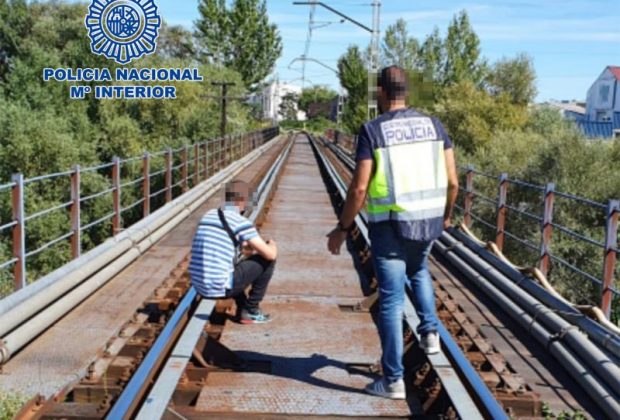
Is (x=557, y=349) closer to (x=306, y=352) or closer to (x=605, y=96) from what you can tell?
(x=306, y=352)

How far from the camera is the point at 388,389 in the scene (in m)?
4.55

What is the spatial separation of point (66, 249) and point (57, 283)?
2147 centimetres

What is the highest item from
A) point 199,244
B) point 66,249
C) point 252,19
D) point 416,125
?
point 252,19

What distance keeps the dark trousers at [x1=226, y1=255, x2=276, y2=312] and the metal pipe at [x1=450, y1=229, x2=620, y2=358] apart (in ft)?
7.96

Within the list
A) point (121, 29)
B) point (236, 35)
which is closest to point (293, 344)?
point (121, 29)

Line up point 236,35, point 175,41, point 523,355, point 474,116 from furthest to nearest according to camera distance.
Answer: point 175,41, point 236,35, point 474,116, point 523,355

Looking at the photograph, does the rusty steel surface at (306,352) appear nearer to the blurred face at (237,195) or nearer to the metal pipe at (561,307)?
the blurred face at (237,195)

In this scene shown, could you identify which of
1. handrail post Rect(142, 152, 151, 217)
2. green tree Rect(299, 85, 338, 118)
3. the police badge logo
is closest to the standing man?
handrail post Rect(142, 152, 151, 217)

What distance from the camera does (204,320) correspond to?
5488 millimetres

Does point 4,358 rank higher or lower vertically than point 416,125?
lower

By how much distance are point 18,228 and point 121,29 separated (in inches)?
1722

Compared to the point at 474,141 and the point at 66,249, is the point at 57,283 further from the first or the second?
the point at 474,141

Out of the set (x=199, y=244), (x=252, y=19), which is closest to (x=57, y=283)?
(x=199, y=244)

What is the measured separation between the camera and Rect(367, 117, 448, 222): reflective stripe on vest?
411cm
